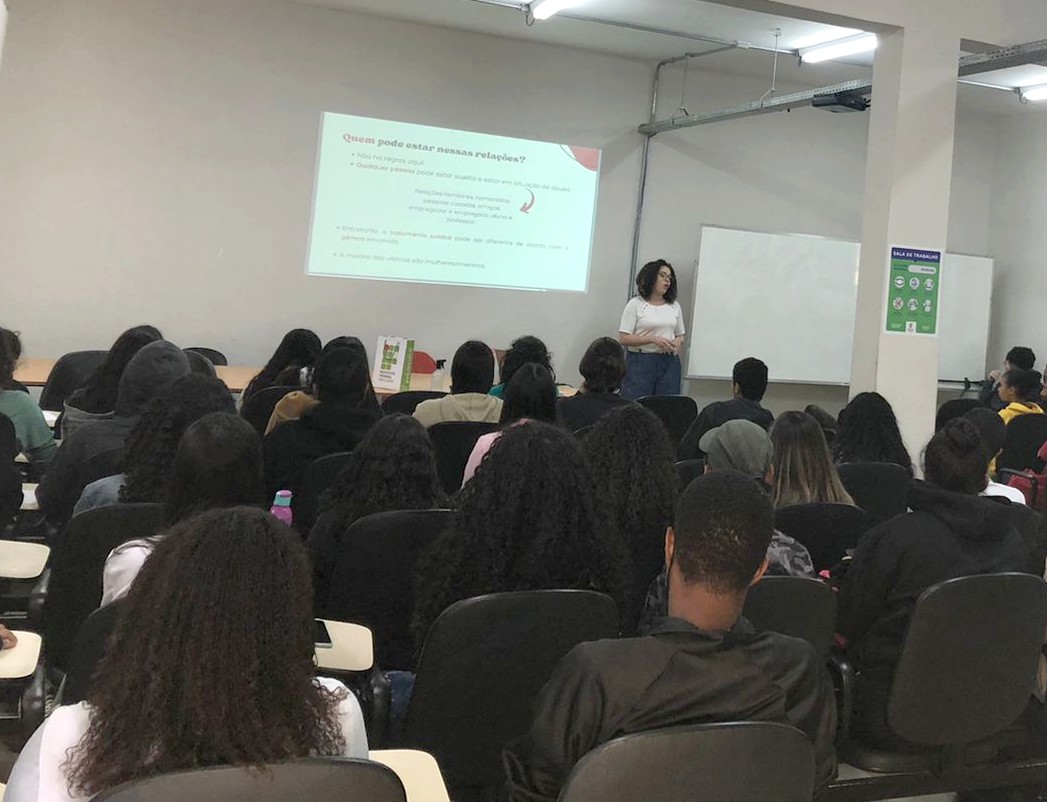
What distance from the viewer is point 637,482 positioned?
2.59 metres

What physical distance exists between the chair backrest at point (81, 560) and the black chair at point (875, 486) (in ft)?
7.86

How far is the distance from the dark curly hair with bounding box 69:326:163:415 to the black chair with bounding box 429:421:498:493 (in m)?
1.16

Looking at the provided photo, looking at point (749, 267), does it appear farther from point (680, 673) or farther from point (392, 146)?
point (680, 673)

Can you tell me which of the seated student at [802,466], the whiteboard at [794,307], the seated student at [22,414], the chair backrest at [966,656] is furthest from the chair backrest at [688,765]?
the whiteboard at [794,307]

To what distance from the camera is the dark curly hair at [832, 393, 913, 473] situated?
390cm

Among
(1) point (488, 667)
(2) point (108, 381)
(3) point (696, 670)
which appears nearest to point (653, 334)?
(2) point (108, 381)

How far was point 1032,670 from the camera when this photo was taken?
2322mm

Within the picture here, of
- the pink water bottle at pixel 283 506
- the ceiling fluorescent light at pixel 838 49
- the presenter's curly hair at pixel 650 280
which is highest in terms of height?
the ceiling fluorescent light at pixel 838 49

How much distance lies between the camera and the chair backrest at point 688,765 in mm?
1330

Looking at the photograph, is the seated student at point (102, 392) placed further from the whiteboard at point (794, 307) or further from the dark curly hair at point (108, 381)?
the whiteboard at point (794, 307)

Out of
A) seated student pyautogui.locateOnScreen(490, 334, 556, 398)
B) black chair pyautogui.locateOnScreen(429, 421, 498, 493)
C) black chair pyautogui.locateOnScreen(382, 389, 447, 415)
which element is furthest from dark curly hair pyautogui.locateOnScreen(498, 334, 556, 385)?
black chair pyautogui.locateOnScreen(429, 421, 498, 493)

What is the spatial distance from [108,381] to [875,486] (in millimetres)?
2884

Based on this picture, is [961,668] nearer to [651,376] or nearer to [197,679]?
[197,679]

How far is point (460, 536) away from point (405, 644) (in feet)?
1.55
